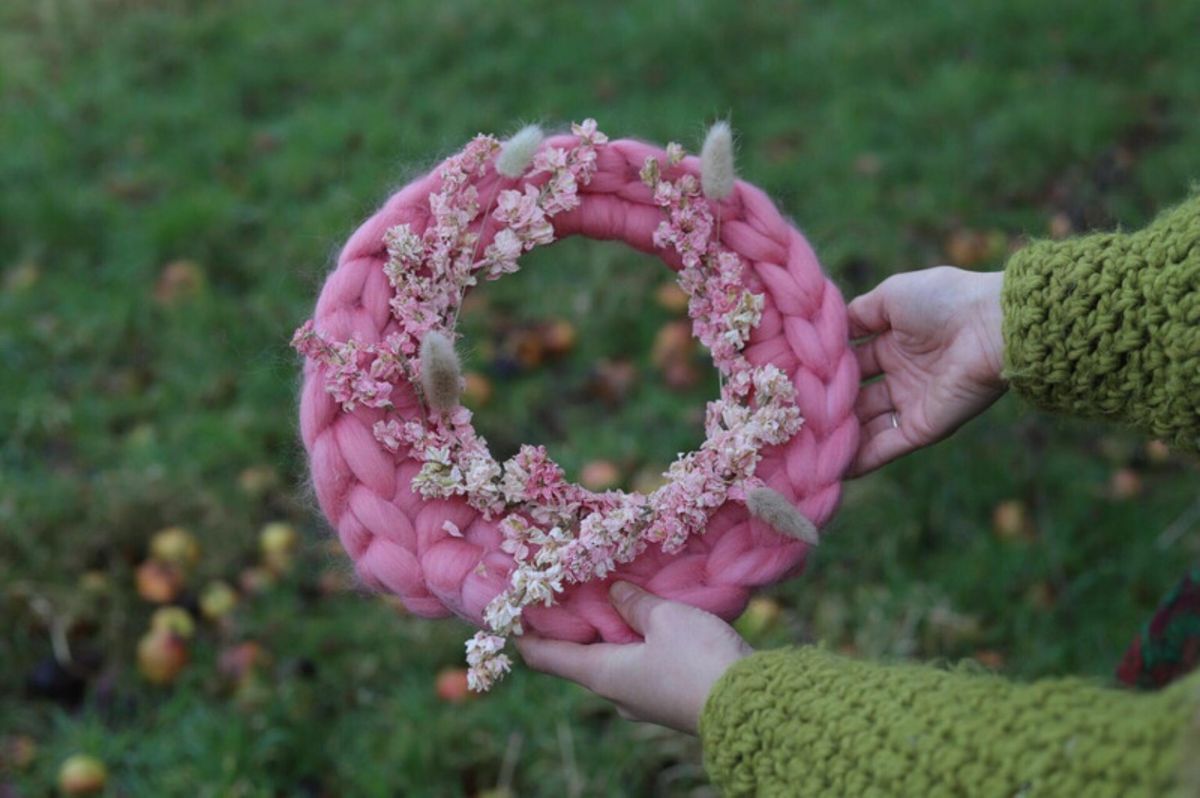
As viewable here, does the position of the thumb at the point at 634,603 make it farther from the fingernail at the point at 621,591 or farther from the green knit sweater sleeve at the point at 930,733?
the green knit sweater sleeve at the point at 930,733

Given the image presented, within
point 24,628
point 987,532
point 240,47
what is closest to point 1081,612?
point 987,532

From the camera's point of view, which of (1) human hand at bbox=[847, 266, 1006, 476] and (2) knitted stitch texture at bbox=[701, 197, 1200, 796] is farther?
(1) human hand at bbox=[847, 266, 1006, 476]

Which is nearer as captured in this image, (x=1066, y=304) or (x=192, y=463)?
(x=1066, y=304)

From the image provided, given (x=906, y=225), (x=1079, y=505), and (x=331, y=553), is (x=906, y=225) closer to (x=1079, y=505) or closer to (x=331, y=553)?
(x=1079, y=505)

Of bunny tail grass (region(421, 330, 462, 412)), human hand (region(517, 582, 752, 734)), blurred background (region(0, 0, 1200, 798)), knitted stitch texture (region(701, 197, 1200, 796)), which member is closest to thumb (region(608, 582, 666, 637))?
human hand (region(517, 582, 752, 734))

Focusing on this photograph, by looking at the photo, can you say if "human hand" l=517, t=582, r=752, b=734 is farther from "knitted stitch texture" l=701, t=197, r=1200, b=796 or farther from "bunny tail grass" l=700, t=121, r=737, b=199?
"bunny tail grass" l=700, t=121, r=737, b=199

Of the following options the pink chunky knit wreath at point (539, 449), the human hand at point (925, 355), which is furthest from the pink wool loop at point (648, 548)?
the human hand at point (925, 355)

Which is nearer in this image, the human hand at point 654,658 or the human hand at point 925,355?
the human hand at point 654,658

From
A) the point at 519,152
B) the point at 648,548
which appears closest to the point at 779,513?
the point at 648,548
